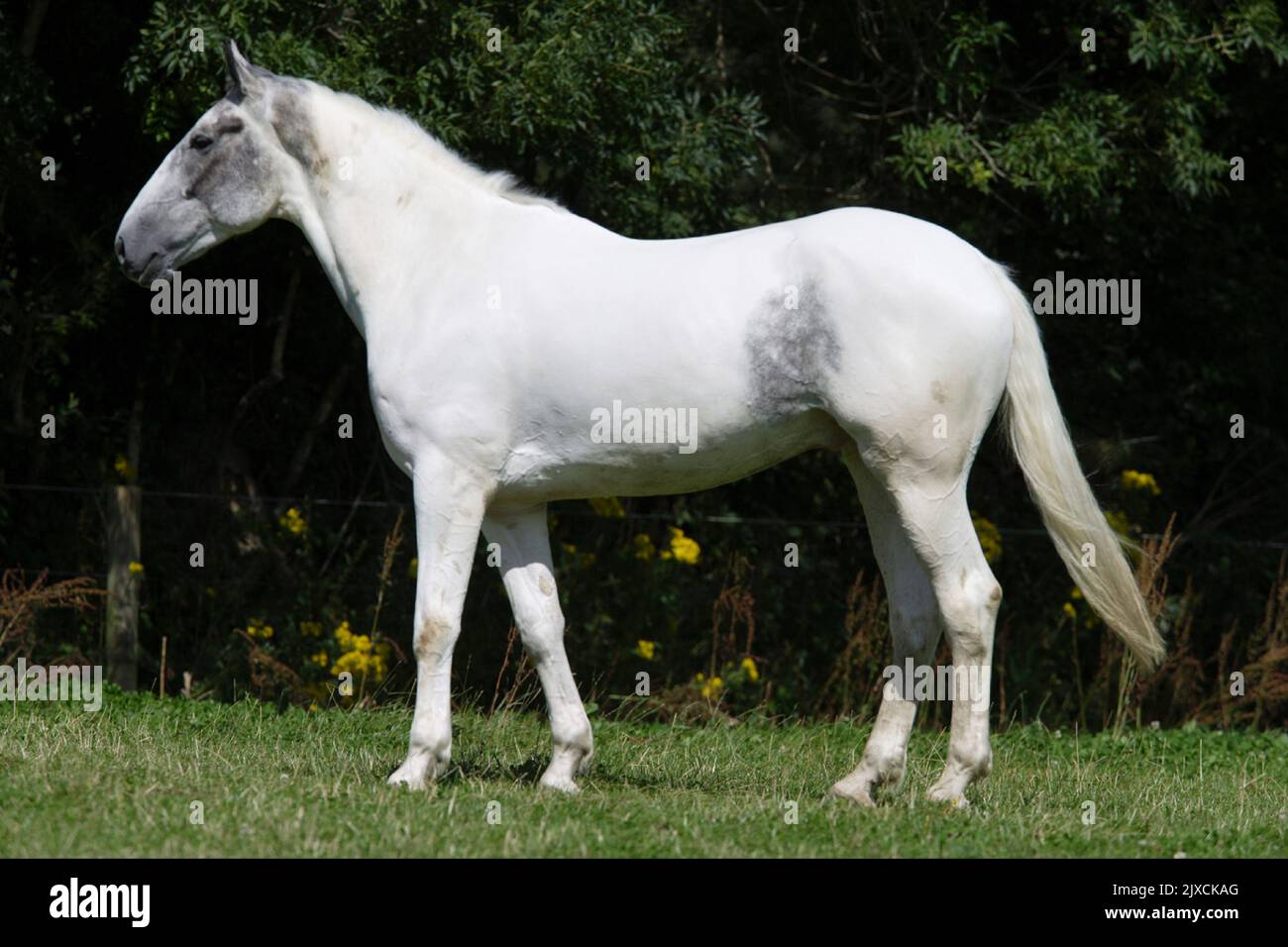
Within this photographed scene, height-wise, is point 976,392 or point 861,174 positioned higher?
point 861,174

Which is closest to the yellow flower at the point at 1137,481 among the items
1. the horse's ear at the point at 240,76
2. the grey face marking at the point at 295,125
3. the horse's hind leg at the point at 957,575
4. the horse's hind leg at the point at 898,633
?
the horse's hind leg at the point at 898,633

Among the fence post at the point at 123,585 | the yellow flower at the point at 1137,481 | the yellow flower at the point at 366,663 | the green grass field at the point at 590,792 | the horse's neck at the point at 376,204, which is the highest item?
the horse's neck at the point at 376,204

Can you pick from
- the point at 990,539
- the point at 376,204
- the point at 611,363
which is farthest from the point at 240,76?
the point at 990,539

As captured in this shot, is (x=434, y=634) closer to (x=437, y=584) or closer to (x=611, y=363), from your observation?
(x=437, y=584)

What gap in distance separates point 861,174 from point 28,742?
6.46 meters

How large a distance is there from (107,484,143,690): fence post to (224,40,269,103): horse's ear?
3.59 m

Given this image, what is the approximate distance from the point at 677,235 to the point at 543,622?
12.5 ft

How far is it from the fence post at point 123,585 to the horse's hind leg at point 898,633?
14.7 feet

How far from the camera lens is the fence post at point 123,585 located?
8258 millimetres

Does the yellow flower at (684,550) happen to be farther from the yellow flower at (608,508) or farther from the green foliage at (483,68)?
the green foliage at (483,68)

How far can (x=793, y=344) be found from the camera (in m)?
4.99

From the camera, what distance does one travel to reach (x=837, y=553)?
993cm
